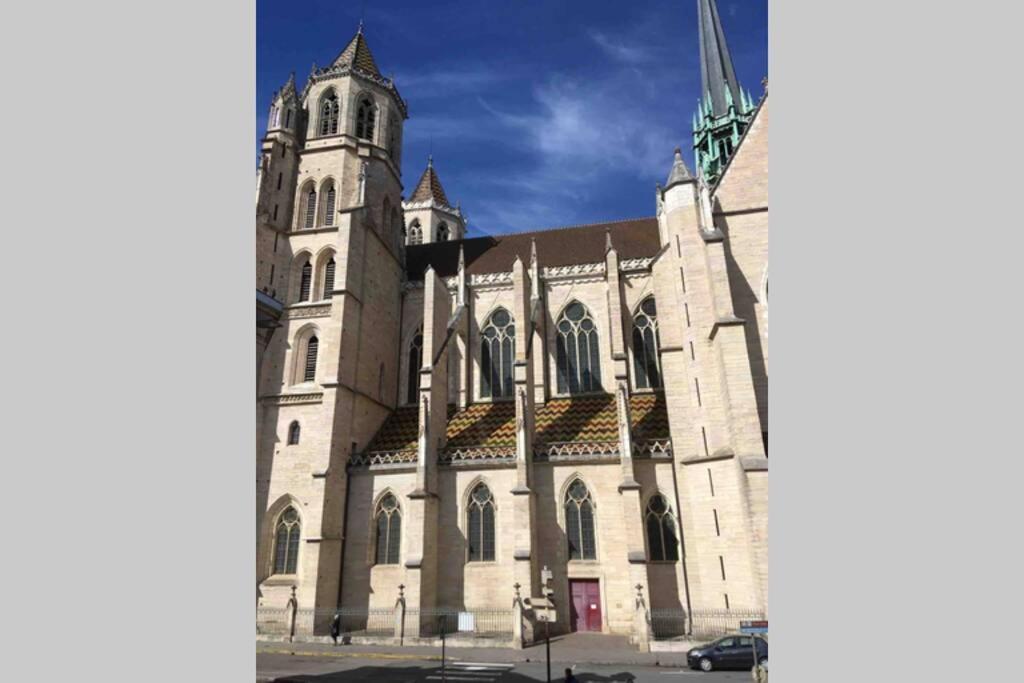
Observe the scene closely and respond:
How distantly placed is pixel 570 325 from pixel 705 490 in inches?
356

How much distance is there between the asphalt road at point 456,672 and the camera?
10.5 metres

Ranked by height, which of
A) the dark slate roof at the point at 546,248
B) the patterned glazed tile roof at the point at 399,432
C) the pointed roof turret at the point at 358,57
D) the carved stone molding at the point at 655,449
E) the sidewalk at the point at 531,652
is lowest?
the sidewalk at the point at 531,652

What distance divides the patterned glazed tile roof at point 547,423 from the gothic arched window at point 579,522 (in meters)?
1.68

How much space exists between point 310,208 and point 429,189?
1694cm

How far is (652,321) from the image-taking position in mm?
21859

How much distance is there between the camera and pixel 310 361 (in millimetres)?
21266

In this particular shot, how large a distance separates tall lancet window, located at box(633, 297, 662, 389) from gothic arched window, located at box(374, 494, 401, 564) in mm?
9953

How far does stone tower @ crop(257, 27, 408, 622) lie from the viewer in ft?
59.2

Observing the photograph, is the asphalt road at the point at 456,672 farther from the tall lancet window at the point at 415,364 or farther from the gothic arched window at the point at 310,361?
the tall lancet window at the point at 415,364

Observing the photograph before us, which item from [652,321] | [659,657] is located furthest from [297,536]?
[652,321]

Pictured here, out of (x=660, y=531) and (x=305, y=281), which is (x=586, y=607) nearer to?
(x=660, y=531)

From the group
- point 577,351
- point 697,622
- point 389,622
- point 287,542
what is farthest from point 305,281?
point 697,622

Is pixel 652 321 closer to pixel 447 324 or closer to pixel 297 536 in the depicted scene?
pixel 447 324

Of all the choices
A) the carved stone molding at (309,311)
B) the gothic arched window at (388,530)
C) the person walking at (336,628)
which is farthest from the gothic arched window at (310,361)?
the person walking at (336,628)
